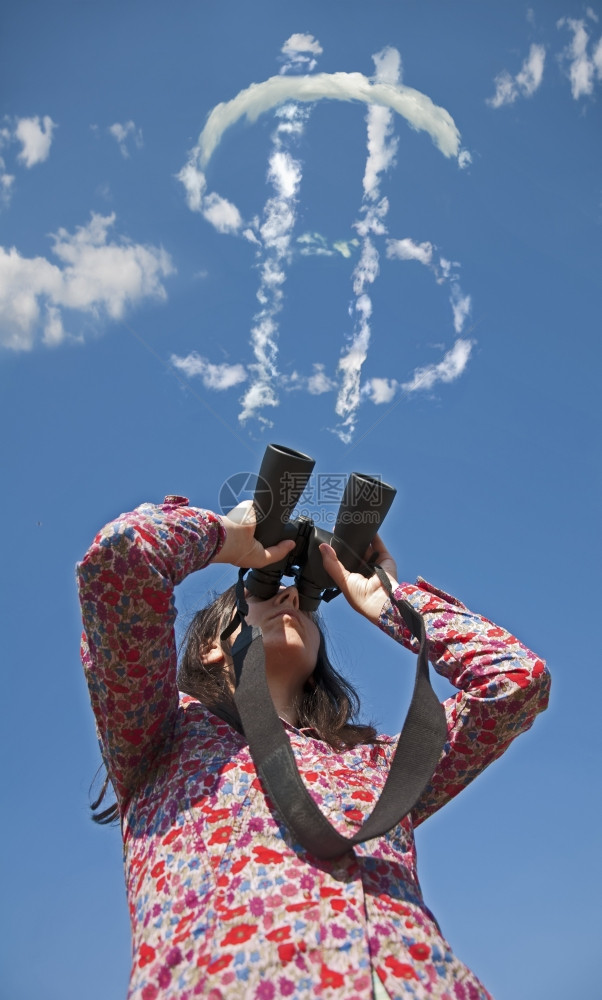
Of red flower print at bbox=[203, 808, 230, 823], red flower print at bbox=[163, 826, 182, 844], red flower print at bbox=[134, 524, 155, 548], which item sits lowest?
red flower print at bbox=[163, 826, 182, 844]

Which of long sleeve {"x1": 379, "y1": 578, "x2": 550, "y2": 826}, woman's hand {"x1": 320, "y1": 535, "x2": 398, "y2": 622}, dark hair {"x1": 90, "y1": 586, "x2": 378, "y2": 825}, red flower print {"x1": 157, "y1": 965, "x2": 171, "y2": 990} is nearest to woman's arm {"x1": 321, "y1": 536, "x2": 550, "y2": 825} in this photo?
long sleeve {"x1": 379, "y1": 578, "x2": 550, "y2": 826}

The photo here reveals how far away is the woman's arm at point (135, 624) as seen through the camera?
5.08ft

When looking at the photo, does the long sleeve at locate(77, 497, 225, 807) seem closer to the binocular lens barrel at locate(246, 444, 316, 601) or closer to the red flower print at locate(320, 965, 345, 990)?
the binocular lens barrel at locate(246, 444, 316, 601)

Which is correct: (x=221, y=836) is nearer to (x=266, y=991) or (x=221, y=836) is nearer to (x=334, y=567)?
(x=266, y=991)

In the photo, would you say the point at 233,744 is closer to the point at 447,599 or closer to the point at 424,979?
the point at 424,979

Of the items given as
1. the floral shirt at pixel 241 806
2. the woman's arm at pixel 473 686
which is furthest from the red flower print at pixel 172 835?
the woman's arm at pixel 473 686

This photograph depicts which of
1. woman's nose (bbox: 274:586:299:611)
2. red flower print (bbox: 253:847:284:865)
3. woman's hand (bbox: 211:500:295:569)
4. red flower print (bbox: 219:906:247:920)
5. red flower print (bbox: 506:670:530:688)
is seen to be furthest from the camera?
woman's nose (bbox: 274:586:299:611)

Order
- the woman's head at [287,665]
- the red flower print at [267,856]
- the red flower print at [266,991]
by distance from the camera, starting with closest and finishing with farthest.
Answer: the red flower print at [266,991]
the red flower print at [267,856]
the woman's head at [287,665]

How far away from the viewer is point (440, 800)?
6.50ft

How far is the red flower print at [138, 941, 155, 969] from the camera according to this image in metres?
1.27

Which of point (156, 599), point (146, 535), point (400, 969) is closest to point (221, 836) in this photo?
point (400, 969)

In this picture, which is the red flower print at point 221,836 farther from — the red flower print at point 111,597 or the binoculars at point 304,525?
the binoculars at point 304,525

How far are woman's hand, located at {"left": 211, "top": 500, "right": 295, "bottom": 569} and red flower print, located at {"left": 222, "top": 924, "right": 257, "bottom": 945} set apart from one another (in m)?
0.95

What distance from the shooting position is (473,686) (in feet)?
6.12
